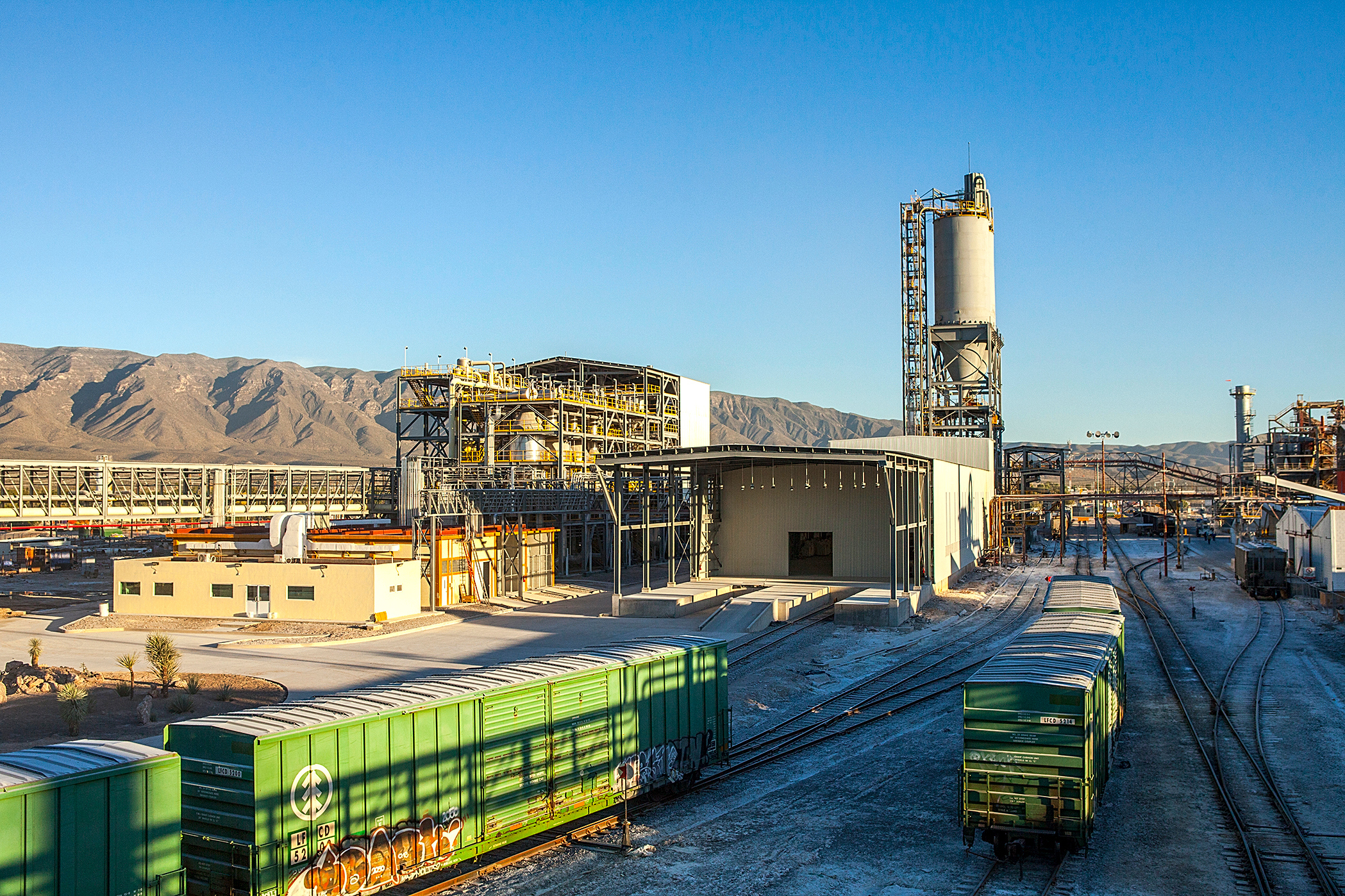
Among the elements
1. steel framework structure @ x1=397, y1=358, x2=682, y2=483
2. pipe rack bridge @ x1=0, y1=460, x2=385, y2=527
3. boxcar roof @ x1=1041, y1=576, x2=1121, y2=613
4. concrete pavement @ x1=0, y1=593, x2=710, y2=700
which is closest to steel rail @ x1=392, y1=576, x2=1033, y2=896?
boxcar roof @ x1=1041, y1=576, x2=1121, y2=613

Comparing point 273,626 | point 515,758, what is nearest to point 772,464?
point 273,626

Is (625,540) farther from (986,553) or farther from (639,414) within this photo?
(986,553)

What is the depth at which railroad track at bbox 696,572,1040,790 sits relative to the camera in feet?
68.1

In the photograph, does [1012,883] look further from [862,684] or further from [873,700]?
[862,684]

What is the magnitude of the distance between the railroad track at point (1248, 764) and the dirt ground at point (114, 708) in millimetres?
19806

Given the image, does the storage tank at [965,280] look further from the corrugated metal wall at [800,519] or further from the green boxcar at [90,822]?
the green boxcar at [90,822]

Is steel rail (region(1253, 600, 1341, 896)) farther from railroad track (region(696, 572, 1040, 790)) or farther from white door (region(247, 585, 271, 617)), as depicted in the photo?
white door (region(247, 585, 271, 617))

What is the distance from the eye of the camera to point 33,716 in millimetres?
24672

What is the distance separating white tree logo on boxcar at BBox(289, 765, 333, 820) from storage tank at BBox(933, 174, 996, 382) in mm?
69743

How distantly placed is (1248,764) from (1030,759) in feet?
27.8

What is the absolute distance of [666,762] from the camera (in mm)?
16953

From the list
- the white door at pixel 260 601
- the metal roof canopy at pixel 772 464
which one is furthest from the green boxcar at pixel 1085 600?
the white door at pixel 260 601

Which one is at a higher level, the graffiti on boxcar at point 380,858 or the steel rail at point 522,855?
the graffiti on boxcar at point 380,858

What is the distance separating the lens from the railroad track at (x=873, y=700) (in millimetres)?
20750
